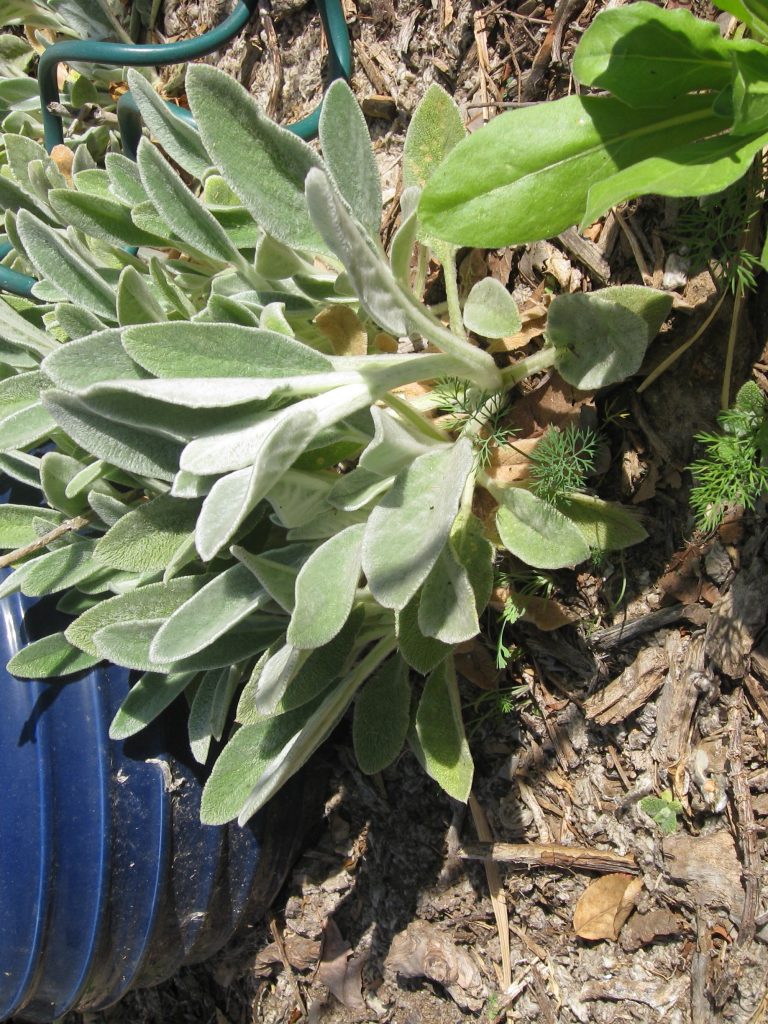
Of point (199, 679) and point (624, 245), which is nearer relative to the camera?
point (624, 245)

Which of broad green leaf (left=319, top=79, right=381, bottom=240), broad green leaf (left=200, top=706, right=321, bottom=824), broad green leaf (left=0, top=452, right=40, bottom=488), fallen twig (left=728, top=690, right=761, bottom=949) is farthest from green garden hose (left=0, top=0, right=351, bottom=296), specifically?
fallen twig (left=728, top=690, right=761, bottom=949)

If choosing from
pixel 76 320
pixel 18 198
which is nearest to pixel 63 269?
pixel 76 320

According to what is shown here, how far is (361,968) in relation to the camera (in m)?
1.89

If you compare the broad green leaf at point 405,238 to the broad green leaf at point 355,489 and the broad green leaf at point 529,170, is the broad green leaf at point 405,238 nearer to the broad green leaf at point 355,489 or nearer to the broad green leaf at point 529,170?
the broad green leaf at point 529,170

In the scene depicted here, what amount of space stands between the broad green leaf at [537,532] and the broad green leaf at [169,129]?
0.80 meters

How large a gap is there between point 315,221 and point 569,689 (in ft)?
3.37

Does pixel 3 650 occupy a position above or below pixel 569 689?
above

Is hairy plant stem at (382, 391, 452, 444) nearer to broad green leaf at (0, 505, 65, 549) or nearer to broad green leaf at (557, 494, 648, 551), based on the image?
broad green leaf at (557, 494, 648, 551)

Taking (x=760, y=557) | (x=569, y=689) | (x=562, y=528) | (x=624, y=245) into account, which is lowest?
(x=569, y=689)

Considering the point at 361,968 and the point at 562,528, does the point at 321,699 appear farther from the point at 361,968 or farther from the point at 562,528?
the point at 361,968

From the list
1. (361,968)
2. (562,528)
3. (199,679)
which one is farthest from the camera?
(361,968)

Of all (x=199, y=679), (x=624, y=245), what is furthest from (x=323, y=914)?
(x=624, y=245)

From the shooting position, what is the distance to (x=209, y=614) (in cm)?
126

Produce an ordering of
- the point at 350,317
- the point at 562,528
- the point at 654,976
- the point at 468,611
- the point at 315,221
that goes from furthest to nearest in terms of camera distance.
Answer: the point at 654,976
the point at 350,317
the point at 562,528
the point at 468,611
the point at 315,221
